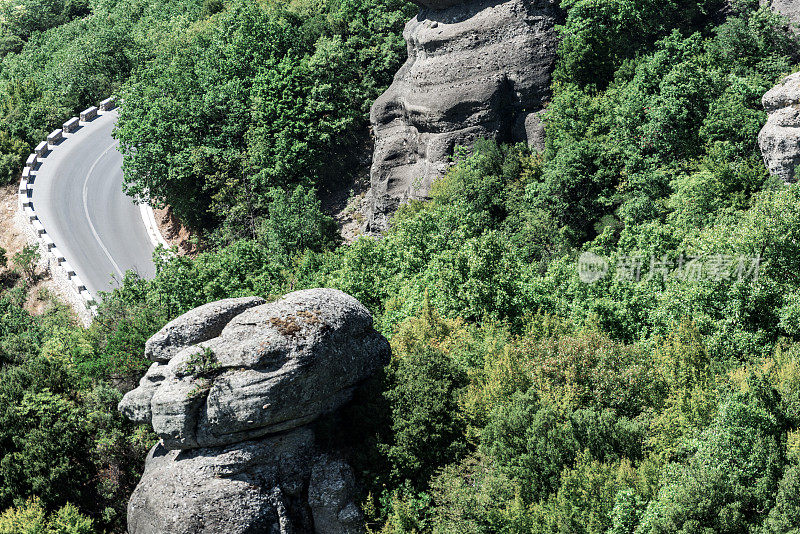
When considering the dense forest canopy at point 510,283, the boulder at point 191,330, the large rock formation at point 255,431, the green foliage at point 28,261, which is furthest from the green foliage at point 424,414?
the green foliage at point 28,261

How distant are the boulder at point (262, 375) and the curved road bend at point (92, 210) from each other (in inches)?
1064

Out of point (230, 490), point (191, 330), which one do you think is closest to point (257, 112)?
point (191, 330)

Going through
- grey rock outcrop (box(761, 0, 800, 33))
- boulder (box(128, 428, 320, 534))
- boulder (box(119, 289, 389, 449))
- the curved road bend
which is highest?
boulder (box(119, 289, 389, 449))

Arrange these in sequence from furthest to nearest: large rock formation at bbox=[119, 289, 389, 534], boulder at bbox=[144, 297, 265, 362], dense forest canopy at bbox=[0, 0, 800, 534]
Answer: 1. boulder at bbox=[144, 297, 265, 362]
2. large rock formation at bbox=[119, 289, 389, 534]
3. dense forest canopy at bbox=[0, 0, 800, 534]

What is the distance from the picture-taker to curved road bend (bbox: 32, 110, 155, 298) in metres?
64.0

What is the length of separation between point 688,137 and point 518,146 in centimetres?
1175

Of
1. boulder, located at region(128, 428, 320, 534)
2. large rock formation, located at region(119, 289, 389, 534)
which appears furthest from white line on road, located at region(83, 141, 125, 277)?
boulder, located at region(128, 428, 320, 534)

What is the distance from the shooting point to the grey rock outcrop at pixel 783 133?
4206 cm

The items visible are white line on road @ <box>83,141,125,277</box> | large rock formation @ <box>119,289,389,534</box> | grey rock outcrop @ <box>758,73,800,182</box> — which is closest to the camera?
large rock formation @ <box>119,289,389,534</box>

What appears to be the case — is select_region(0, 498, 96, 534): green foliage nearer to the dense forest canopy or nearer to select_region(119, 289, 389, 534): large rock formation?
the dense forest canopy

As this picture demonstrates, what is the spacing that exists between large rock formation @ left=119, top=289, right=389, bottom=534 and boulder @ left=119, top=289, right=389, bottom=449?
4 cm
